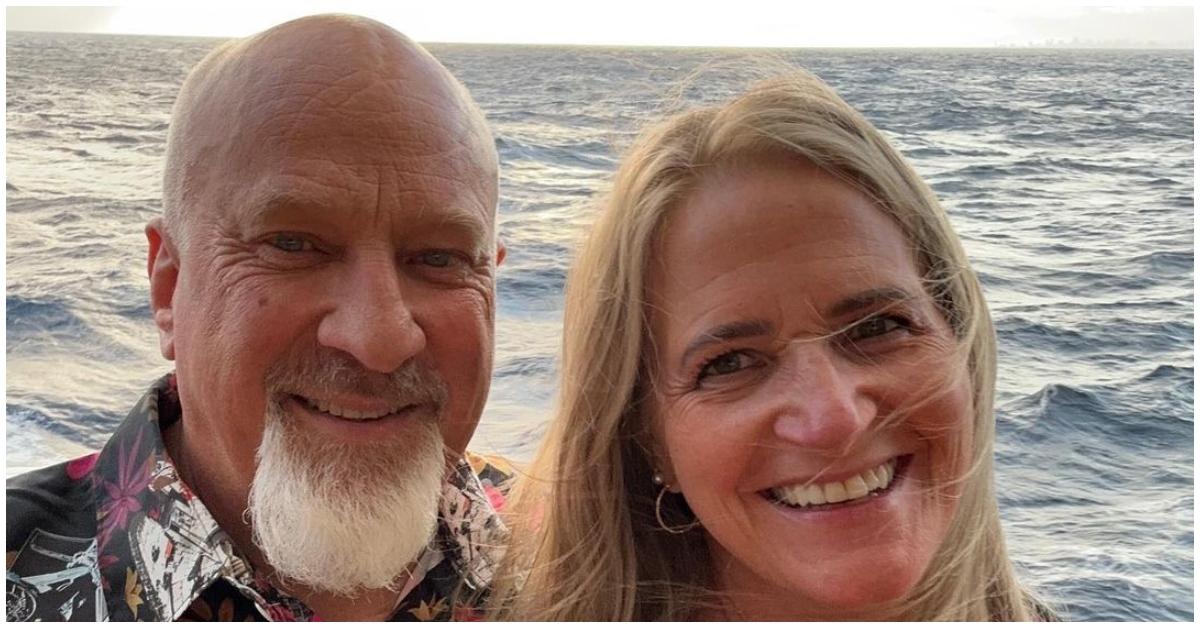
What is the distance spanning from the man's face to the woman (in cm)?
27

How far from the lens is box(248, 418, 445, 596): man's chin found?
168 cm

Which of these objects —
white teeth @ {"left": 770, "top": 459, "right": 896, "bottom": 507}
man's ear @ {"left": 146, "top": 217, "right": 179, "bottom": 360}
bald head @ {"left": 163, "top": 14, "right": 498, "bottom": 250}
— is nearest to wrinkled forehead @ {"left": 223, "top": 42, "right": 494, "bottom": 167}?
bald head @ {"left": 163, "top": 14, "right": 498, "bottom": 250}

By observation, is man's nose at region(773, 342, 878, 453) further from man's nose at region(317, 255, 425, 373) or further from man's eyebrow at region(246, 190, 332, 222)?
man's eyebrow at region(246, 190, 332, 222)

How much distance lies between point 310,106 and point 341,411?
1.60 feet

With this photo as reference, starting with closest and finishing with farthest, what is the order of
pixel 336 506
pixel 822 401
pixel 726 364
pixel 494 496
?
pixel 822 401 < pixel 726 364 < pixel 336 506 < pixel 494 496

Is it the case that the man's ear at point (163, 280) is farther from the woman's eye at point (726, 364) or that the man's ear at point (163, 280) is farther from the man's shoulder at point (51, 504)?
the woman's eye at point (726, 364)

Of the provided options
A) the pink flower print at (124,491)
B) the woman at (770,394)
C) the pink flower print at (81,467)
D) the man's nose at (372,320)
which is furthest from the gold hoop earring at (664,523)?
the pink flower print at (81,467)

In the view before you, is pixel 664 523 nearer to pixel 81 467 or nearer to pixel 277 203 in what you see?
pixel 277 203

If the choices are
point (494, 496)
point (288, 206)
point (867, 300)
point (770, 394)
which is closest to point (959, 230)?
point (494, 496)

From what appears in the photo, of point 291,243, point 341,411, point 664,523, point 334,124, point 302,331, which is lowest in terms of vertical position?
point 664,523

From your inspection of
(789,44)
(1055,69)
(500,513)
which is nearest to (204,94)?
(500,513)

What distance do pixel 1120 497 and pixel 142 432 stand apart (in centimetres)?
244

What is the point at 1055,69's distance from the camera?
4012 millimetres

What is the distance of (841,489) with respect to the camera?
1530mm
